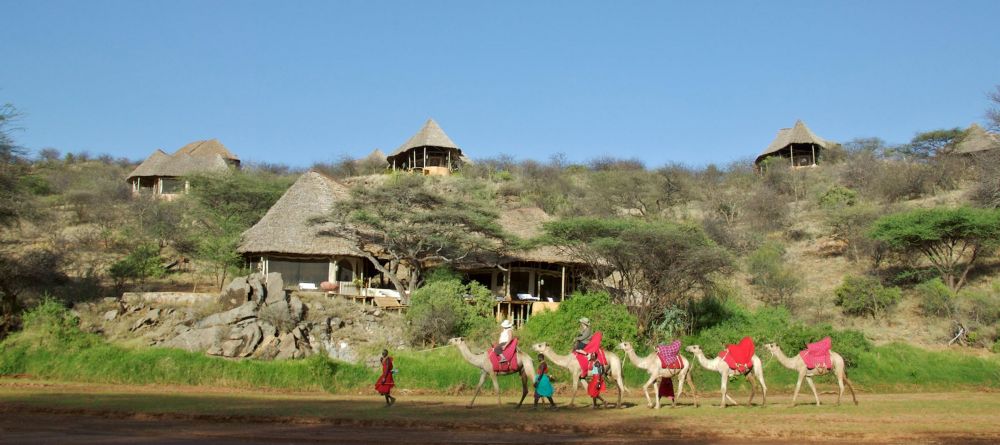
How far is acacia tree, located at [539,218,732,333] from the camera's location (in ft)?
86.9

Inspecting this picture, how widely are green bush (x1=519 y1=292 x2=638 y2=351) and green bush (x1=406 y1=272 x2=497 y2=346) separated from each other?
193cm

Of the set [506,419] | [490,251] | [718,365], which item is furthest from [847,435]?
[490,251]

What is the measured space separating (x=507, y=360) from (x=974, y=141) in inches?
2134

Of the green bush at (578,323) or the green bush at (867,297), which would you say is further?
the green bush at (867,297)

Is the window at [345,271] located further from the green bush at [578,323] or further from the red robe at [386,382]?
the red robe at [386,382]

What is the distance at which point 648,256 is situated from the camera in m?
27.0

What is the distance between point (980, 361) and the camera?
25.8 m

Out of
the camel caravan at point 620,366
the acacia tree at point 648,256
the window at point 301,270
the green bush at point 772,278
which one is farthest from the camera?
the green bush at point 772,278

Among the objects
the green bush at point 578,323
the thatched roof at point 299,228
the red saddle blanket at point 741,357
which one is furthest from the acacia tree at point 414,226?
the red saddle blanket at point 741,357

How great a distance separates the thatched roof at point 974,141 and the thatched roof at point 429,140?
38.9m

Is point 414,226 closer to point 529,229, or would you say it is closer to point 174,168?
point 529,229

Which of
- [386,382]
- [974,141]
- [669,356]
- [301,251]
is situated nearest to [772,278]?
[669,356]

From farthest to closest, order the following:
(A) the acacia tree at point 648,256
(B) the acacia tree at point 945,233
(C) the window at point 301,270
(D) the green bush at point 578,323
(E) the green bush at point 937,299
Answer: (B) the acacia tree at point 945,233
(C) the window at point 301,270
(E) the green bush at point 937,299
(A) the acacia tree at point 648,256
(D) the green bush at point 578,323

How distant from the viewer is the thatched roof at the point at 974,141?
5469 cm
